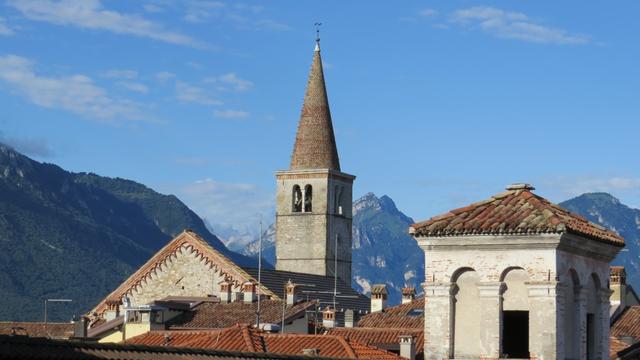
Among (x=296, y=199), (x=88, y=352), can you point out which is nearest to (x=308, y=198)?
(x=296, y=199)

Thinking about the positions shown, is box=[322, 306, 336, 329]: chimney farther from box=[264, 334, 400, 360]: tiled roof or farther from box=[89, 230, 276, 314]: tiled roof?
box=[264, 334, 400, 360]: tiled roof

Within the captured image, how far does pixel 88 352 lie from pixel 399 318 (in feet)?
148

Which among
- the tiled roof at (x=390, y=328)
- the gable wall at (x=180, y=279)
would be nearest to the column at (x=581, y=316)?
the tiled roof at (x=390, y=328)

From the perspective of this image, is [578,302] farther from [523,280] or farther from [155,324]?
[155,324]

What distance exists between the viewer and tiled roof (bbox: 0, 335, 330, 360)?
16.3m

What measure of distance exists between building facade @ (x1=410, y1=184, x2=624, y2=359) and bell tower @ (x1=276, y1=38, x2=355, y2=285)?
285ft

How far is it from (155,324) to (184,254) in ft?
97.4

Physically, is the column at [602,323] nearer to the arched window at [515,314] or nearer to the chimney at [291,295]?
the arched window at [515,314]

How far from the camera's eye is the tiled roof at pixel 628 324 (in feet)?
177

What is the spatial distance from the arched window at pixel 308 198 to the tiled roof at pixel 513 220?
3490 inches

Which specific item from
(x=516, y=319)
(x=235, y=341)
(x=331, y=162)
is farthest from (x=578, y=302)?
(x=331, y=162)

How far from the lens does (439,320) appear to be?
989 inches

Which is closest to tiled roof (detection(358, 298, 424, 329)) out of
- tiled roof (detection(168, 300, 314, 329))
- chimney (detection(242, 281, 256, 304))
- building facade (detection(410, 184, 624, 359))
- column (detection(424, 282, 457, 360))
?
tiled roof (detection(168, 300, 314, 329))

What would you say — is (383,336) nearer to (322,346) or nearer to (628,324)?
(628,324)
